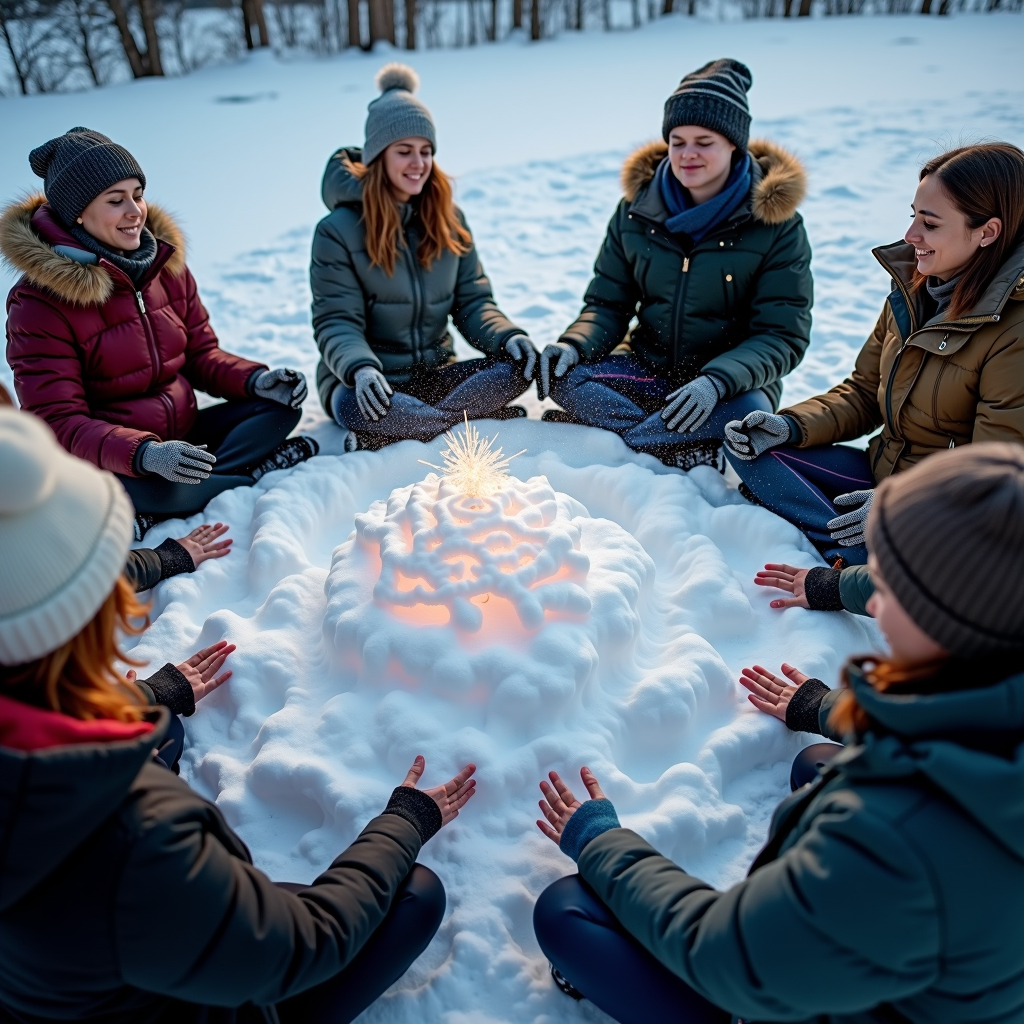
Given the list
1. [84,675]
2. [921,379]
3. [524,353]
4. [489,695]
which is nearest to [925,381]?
[921,379]

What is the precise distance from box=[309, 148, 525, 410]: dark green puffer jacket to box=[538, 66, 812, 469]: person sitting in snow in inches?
17.0

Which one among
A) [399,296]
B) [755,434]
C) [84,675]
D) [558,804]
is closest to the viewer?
[84,675]

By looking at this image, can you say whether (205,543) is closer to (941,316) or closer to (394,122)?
(394,122)

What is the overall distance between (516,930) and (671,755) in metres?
0.58

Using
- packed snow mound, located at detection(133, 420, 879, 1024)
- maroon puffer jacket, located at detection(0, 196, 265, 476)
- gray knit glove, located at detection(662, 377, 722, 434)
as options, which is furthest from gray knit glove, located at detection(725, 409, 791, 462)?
maroon puffer jacket, located at detection(0, 196, 265, 476)

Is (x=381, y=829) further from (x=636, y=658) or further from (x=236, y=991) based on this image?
(x=636, y=658)

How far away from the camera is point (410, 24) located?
36.1 ft

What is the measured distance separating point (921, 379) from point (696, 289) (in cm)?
94

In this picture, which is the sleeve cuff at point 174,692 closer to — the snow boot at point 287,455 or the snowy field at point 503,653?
the snowy field at point 503,653

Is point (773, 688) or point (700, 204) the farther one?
point (700, 204)

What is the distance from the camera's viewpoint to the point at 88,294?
278 cm

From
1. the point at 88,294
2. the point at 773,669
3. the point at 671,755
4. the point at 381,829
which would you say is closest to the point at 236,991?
the point at 381,829

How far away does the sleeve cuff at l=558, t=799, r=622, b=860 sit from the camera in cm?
174

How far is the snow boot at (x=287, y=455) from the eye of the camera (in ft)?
10.9
